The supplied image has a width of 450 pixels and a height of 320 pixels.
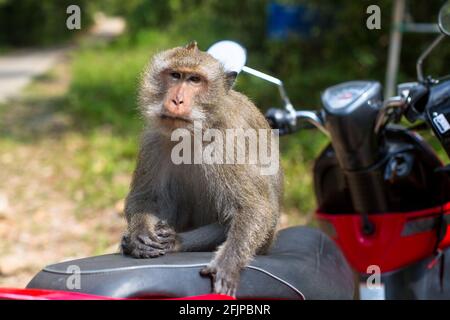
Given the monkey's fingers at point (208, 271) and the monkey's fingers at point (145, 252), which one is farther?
the monkey's fingers at point (145, 252)

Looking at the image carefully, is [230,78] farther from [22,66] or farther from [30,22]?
[30,22]

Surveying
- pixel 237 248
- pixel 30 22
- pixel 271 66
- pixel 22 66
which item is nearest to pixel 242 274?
pixel 237 248

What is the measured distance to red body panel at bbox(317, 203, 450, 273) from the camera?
2759 millimetres

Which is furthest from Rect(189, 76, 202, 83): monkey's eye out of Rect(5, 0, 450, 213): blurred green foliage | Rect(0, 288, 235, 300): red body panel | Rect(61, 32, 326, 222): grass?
Rect(5, 0, 450, 213): blurred green foliage

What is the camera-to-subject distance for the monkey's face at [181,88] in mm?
2426

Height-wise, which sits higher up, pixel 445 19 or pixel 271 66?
pixel 271 66

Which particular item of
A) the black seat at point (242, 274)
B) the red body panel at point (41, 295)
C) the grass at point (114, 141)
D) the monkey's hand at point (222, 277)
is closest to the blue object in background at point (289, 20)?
the grass at point (114, 141)

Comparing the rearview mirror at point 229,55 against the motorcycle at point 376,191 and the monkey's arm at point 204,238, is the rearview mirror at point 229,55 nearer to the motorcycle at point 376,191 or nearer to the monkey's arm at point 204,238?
the motorcycle at point 376,191

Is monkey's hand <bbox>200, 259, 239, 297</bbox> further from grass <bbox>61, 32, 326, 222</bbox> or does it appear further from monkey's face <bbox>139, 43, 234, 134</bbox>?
grass <bbox>61, 32, 326, 222</bbox>

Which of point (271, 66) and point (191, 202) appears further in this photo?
point (271, 66)

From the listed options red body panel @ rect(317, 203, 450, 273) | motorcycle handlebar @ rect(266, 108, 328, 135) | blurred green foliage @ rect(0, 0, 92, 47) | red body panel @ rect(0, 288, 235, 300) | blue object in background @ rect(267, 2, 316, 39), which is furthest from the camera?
blurred green foliage @ rect(0, 0, 92, 47)

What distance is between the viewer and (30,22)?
2466cm

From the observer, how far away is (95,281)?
1.84 m

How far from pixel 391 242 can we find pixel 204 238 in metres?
0.81
